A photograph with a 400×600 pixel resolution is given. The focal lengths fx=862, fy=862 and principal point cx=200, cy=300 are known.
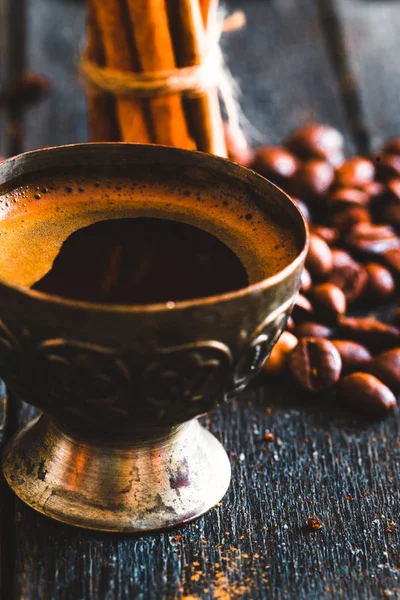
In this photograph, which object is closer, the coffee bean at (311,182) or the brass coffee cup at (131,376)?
the brass coffee cup at (131,376)

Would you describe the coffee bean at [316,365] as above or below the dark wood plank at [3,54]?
below

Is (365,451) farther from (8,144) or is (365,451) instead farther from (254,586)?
(8,144)

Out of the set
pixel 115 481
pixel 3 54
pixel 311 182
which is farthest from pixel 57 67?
pixel 115 481

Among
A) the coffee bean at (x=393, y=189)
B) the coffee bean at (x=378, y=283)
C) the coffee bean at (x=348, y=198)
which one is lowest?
the coffee bean at (x=378, y=283)

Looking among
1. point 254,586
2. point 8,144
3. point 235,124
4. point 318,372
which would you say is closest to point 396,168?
point 235,124

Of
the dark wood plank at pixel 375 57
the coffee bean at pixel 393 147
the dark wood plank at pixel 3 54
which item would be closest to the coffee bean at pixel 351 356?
the coffee bean at pixel 393 147

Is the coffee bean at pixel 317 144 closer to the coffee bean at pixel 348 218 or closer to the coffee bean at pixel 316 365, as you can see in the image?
the coffee bean at pixel 348 218
